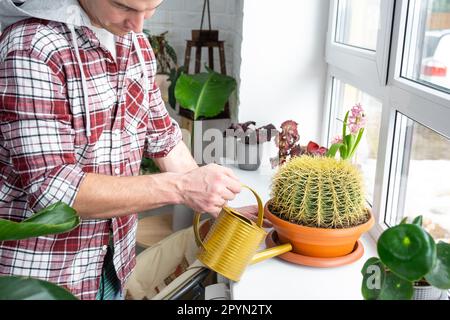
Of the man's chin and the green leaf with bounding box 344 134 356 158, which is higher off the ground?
the man's chin

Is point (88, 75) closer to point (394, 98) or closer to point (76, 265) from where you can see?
point (76, 265)

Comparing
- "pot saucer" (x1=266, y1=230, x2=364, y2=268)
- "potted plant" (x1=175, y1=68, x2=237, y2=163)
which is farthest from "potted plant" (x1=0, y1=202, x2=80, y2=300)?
"potted plant" (x1=175, y1=68, x2=237, y2=163)

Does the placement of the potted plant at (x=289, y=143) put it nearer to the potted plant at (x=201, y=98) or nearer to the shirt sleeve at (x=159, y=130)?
the shirt sleeve at (x=159, y=130)

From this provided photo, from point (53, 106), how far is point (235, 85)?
4.61 ft

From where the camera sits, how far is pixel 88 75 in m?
1.22

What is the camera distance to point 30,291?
525mm

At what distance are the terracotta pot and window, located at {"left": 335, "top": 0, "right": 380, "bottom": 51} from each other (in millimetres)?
688

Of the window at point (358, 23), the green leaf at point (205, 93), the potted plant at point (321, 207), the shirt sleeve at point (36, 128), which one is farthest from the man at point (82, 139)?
Result: the green leaf at point (205, 93)

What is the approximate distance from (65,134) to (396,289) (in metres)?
0.73

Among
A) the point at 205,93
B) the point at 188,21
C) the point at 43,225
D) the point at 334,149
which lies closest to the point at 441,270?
the point at 43,225

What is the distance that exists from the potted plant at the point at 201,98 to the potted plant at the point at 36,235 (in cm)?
Answer: 179

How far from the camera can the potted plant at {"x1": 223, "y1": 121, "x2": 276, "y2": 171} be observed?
77.7 inches

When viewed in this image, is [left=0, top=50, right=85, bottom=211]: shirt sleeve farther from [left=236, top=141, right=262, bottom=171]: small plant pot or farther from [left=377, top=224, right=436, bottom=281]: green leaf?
[left=236, top=141, right=262, bottom=171]: small plant pot
